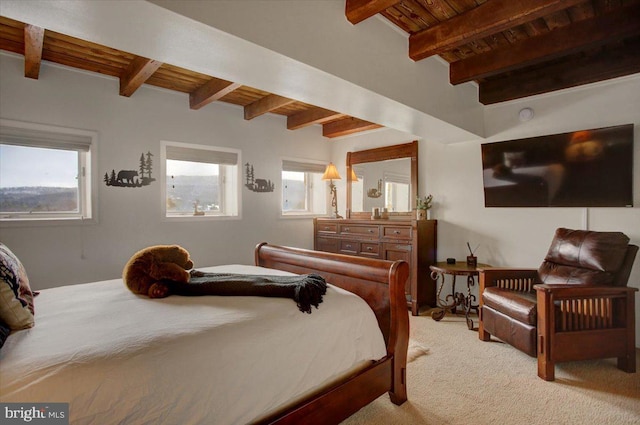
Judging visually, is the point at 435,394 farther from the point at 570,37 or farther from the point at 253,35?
the point at 570,37

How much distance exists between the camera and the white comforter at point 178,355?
100cm

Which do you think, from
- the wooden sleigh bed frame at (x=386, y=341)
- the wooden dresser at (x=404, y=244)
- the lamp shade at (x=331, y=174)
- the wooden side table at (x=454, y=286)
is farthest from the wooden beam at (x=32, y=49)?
the wooden side table at (x=454, y=286)

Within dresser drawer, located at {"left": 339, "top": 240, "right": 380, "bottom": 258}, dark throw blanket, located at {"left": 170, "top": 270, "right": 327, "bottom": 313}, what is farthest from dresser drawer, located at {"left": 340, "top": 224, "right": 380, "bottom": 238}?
dark throw blanket, located at {"left": 170, "top": 270, "right": 327, "bottom": 313}

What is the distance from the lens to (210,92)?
10.9 ft

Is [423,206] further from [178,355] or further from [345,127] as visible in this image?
[178,355]

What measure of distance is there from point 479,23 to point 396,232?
2.30m

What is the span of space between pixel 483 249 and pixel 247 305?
10.1ft

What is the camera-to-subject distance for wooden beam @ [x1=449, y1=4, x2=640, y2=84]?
86.3 inches

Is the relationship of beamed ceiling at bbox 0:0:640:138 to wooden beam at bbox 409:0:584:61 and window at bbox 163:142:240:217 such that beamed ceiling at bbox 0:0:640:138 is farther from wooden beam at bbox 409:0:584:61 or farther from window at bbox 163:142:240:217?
window at bbox 163:142:240:217

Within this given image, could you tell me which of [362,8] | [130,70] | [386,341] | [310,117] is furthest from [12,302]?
[310,117]

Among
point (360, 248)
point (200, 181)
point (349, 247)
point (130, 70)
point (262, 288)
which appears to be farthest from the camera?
point (349, 247)

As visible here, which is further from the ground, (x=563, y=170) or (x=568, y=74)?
(x=568, y=74)

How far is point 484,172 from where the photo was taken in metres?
3.62

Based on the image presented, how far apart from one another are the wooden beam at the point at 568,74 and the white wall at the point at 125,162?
2.69 m
